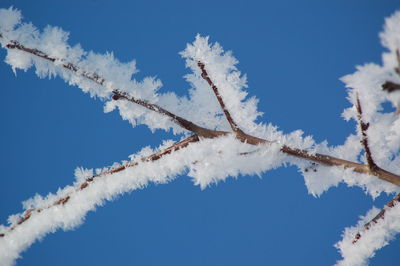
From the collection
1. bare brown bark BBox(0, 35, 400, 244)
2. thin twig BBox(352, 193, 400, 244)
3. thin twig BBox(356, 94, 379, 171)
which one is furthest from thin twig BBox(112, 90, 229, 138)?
thin twig BBox(352, 193, 400, 244)

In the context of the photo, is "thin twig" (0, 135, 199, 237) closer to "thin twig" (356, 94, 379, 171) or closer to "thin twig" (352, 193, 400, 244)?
"thin twig" (356, 94, 379, 171)

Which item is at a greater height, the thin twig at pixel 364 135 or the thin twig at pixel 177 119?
the thin twig at pixel 177 119

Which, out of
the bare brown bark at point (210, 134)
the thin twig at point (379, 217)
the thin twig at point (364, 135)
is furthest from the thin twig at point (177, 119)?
the thin twig at point (379, 217)

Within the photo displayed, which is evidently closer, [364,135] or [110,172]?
[364,135]

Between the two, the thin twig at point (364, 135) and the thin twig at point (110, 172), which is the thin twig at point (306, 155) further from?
the thin twig at point (110, 172)

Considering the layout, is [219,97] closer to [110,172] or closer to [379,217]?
[110,172]

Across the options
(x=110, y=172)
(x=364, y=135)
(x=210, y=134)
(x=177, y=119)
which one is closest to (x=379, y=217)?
(x=364, y=135)

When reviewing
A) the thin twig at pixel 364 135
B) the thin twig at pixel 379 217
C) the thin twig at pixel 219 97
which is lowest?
the thin twig at pixel 379 217

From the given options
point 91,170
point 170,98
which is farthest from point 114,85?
point 91,170
